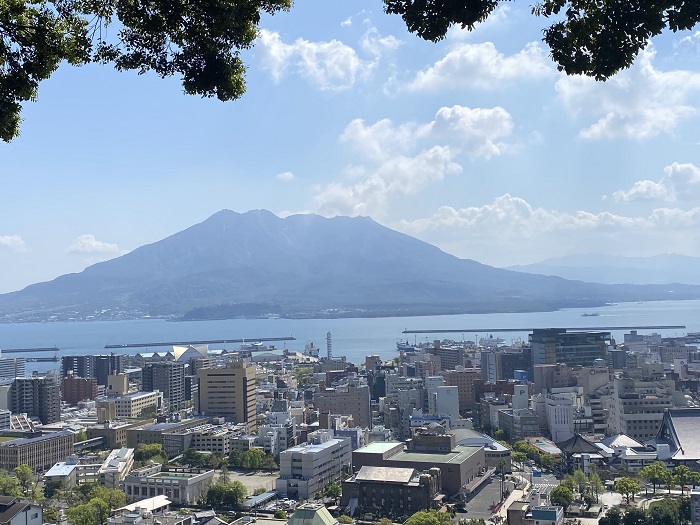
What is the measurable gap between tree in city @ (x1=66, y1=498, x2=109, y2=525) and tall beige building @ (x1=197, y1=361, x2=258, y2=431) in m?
10.3

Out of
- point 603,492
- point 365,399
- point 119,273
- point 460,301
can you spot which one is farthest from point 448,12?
point 119,273

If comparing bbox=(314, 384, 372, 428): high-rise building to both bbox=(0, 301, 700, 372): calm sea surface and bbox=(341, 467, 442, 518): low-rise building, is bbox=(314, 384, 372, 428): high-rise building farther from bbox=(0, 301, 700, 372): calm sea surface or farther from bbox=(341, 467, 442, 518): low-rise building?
bbox=(0, 301, 700, 372): calm sea surface

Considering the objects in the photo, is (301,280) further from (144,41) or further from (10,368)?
(144,41)

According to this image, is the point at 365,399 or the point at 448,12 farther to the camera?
the point at 365,399

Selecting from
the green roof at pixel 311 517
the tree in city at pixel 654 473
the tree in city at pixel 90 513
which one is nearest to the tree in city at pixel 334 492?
the green roof at pixel 311 517

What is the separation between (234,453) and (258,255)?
425ft

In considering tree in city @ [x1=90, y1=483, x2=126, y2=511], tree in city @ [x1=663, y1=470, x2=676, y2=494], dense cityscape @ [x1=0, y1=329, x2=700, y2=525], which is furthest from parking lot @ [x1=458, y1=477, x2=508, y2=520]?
tree in city @ [x1=90, y1=483, x2=126, y2=511]

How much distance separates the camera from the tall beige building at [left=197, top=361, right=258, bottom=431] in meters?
23.0

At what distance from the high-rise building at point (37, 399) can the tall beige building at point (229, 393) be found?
520 cm

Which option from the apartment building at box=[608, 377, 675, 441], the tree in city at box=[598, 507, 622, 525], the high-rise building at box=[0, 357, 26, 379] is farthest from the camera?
the high-rise building at box=[0, 357, 26, 379]

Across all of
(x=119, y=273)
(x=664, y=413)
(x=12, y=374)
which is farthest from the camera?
(x=119, y=273)

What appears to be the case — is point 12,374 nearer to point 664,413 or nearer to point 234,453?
point 234,453

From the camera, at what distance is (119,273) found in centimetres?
13825

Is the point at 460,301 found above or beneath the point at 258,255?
beneath
